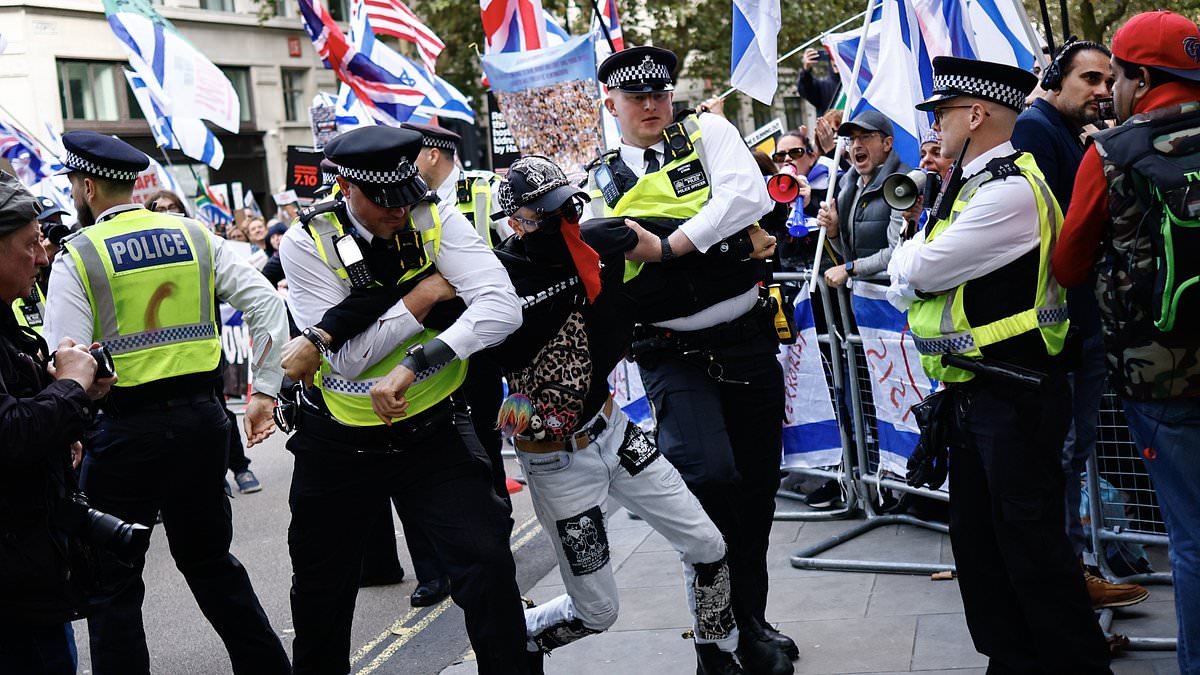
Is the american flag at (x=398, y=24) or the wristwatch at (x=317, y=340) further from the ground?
the american flag at (x=398, y=24)

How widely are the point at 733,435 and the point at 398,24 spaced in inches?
319

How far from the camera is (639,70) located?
16.8 ft

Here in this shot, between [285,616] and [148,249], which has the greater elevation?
[148,249]

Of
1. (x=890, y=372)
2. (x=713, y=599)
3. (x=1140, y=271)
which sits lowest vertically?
(x=713, y=599)

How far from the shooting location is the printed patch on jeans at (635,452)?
441cm

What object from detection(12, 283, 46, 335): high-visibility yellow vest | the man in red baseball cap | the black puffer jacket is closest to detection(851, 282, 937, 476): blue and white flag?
the man in red baseball cap

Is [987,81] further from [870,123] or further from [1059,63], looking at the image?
[870,123]

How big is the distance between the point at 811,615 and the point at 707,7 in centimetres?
2574

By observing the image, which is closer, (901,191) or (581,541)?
(581,541)

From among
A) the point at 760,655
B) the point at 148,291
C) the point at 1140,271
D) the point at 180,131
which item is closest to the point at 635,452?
the point at 760,655

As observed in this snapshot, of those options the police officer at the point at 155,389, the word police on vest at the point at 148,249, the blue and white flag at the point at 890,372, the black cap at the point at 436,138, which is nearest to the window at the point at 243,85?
the black cap at the point at 436,138

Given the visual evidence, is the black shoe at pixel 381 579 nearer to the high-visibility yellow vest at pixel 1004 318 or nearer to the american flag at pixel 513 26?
the high-visibility yellow vest at pixel 1004 318

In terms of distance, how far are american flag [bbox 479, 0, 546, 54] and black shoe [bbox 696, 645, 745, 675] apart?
19.1 ft

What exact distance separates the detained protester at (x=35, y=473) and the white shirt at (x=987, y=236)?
2591 millimetres
